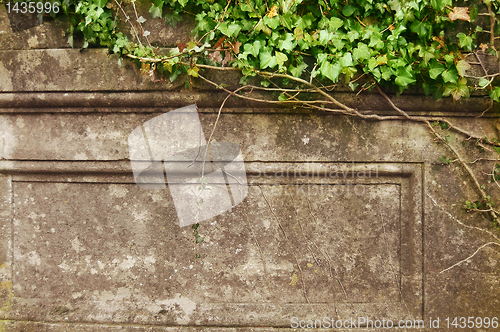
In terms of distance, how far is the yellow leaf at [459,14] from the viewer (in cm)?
168

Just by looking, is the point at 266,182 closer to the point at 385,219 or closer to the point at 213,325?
the point at 385,219

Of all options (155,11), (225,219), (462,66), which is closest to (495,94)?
(462,66)

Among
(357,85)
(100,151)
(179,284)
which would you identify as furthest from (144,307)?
(357,85)

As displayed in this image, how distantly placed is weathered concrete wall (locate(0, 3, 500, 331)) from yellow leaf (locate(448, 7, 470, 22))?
54 centimetres

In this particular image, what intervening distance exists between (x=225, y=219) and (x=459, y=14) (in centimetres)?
214

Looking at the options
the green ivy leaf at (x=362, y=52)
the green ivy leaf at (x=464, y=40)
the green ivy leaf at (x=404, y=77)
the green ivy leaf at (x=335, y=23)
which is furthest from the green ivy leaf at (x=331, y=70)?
the green ivy leaf at (x=464, y=40)

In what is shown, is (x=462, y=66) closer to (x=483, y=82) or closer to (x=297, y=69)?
(x=483, y=82)

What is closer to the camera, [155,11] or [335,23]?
[335,23]

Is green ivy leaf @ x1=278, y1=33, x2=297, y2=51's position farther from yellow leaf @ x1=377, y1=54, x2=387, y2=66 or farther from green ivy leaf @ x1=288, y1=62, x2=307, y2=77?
yellow leaf @ x1=377, y1=54, x2=387, y2=66

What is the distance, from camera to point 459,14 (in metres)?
1.69

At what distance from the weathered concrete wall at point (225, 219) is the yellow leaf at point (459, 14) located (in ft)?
1.77

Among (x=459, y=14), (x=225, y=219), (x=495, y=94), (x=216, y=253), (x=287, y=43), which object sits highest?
(x=459, y=14)

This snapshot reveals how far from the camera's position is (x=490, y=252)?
1.94 meters

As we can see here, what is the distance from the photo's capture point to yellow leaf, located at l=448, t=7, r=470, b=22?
168cm
